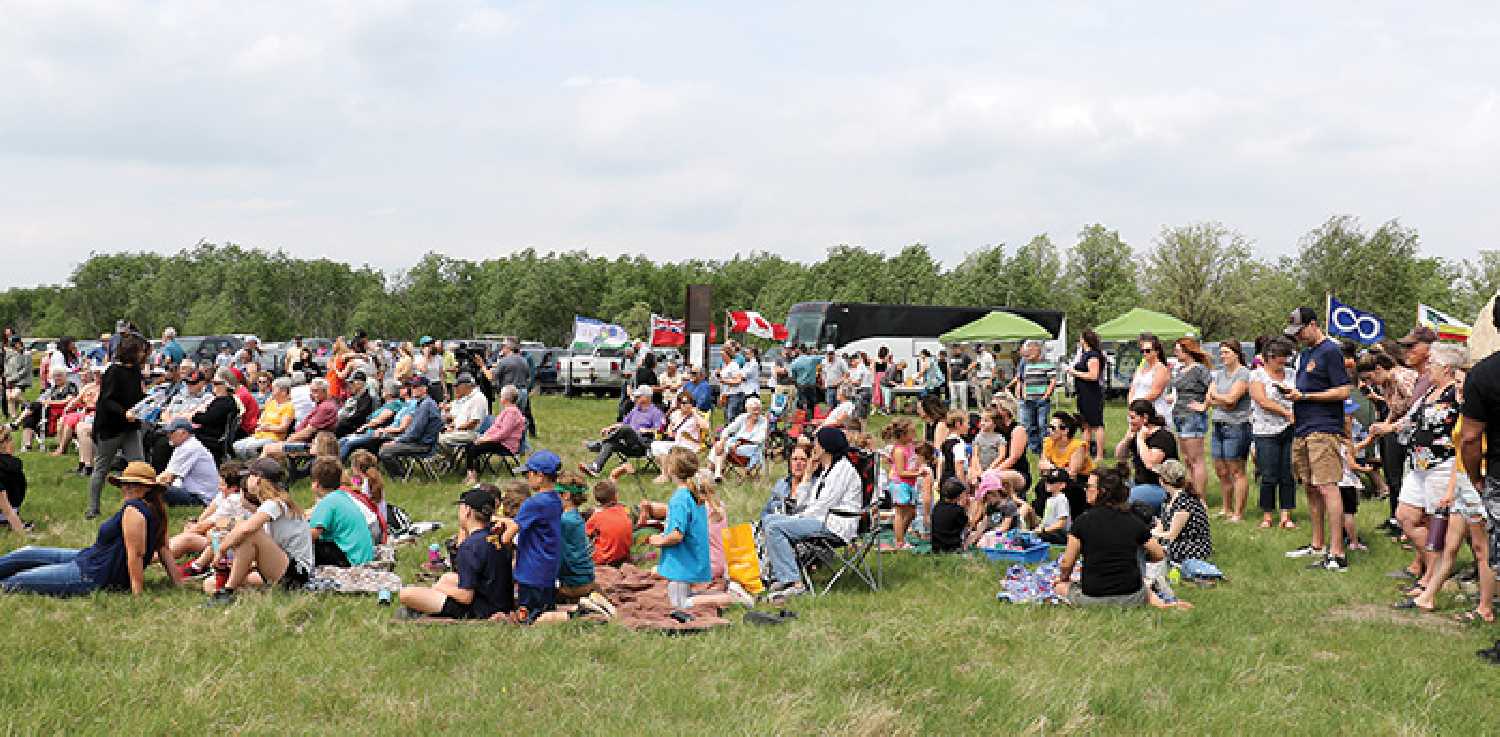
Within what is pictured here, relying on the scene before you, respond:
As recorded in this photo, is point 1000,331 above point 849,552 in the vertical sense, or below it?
above

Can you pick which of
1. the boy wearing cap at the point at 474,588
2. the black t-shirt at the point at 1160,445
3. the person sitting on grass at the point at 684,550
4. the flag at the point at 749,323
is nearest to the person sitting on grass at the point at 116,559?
the boy wearing cap at the point at 474,588

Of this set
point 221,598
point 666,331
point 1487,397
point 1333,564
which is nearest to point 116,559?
point 221,598

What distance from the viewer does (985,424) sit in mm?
9664

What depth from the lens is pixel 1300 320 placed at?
775 centimetres

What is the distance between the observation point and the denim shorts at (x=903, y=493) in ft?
27.2

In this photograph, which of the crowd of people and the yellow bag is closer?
the crowd of people

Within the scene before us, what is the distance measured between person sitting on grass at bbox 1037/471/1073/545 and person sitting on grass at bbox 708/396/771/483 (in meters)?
4.06

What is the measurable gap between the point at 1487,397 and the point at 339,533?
22.0 feet

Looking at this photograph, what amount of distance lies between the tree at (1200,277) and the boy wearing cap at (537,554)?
174 ft

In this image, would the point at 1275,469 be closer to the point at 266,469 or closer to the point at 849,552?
the point at 849,552

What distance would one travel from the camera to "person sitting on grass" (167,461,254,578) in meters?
7.00

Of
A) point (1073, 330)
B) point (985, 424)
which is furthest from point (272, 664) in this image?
point (1073, 330)

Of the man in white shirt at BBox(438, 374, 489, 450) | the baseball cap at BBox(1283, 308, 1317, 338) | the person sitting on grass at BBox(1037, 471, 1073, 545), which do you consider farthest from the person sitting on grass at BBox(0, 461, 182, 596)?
the baseball cap at BBox(1283, 308, 1317, 338)

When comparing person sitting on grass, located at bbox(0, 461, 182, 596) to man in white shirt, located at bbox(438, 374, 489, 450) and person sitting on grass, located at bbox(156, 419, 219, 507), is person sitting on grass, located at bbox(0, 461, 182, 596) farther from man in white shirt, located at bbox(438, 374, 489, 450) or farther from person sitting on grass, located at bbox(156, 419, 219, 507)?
man in white shirt, located at bbox(438, 374, 489, 450)
